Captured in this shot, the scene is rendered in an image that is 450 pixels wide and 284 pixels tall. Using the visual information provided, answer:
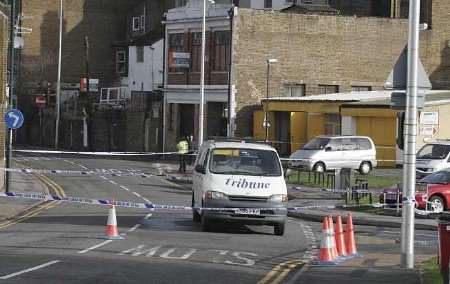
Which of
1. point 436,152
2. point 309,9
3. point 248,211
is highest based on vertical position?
point 309,9

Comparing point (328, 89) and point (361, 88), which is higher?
point (361, 88)

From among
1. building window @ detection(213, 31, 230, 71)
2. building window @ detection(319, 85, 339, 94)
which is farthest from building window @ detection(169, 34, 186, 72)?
building window @ detection(319, 85, 339, 94)

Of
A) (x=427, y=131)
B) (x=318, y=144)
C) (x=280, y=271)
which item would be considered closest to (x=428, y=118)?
(x=427, y=131)

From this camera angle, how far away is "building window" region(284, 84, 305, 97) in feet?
189

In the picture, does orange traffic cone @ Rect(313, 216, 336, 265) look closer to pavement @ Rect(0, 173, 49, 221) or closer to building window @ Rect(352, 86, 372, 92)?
pavement @ Rect(0, 173, 49, 221)

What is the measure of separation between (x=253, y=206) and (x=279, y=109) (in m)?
35.0

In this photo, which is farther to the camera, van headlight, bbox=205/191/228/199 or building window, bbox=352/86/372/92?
building window, bbox=352/86/372/92

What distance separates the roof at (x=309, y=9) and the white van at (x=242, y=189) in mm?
41142

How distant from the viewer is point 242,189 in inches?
774

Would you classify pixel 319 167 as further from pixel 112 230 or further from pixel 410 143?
pixel 410 143

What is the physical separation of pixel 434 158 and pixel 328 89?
2213 cm

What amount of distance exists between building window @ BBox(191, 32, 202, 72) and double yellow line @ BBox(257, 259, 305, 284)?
4392cm

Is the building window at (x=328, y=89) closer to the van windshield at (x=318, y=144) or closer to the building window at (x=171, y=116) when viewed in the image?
the building window at (x=171, y=116)

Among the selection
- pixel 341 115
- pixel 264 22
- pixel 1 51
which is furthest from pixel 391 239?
pixel 264 22
